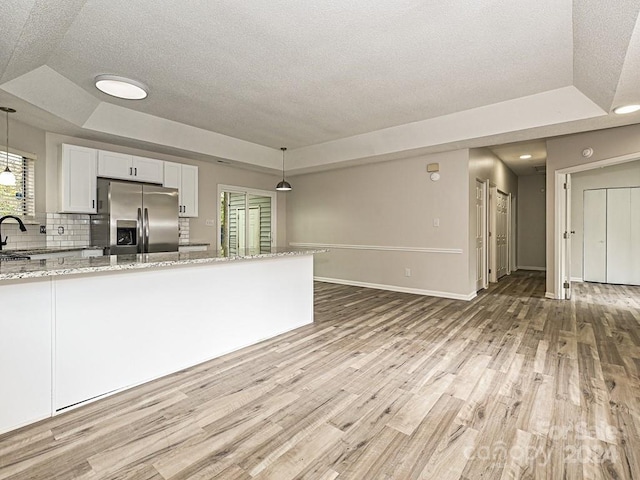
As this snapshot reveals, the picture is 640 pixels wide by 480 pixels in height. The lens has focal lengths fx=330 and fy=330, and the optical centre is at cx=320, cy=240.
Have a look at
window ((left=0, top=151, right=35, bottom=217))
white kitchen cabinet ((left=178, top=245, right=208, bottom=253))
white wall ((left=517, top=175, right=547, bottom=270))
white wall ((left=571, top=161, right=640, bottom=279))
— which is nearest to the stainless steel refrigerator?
white kitchen cabinet ((left=178, top=245, right=208, bottom=253))

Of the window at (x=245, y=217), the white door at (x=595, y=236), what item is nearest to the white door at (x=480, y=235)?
the white door at (x=595, y=236)

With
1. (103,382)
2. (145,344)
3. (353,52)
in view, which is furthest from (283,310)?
(353,52)

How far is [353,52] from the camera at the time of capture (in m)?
2.97

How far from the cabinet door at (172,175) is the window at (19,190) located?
5.07 feet

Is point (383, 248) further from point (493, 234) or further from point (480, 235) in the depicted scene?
point (493, 234)

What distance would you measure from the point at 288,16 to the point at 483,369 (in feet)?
10.3

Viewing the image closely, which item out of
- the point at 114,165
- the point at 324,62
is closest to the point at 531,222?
the point at 324,62

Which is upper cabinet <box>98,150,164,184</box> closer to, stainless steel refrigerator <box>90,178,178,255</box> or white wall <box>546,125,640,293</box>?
stainless steel refrigerator <box>90,178,178,255</box>

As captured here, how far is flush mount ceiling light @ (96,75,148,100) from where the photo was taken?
3242mm

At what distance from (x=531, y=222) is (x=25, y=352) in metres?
10.5

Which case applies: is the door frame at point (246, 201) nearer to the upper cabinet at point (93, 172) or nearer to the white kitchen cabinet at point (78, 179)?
the upper cabinet at point (93, 172)

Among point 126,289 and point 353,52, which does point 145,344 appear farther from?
point 353,52

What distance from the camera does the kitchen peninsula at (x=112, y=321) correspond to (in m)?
1.90

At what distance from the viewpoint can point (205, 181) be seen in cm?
605
